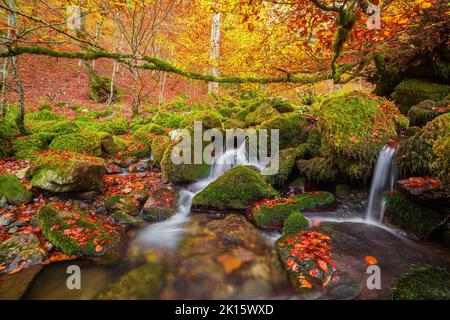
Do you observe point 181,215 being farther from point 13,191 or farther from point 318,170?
point 13,191

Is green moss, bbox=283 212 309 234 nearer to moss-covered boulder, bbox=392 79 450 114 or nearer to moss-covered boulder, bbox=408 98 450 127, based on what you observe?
moss-covered boulder, bbox=408 98 450 127

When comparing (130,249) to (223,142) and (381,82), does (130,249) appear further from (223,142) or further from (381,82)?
(381,82)

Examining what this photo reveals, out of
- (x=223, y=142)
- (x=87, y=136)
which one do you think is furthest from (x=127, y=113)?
(x=223, y=142)

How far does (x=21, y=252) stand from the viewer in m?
3.71

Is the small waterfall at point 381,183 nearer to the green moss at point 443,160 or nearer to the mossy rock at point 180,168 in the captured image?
the green moss at point 443,160

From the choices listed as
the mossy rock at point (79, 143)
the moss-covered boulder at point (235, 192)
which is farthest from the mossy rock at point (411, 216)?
the mossy rock at point (79, 143)

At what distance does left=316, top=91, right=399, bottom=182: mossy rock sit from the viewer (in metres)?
5.25

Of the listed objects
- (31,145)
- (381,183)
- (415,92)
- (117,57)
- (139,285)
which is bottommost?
(139,285)

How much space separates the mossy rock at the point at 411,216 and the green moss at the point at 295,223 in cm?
158

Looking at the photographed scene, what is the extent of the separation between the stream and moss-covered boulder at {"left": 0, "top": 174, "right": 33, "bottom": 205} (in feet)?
7.29

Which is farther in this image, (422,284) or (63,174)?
(63,174)

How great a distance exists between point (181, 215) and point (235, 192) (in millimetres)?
1288

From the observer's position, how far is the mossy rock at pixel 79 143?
24.8 ft

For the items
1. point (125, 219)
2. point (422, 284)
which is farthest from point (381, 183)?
point (125, 219)
